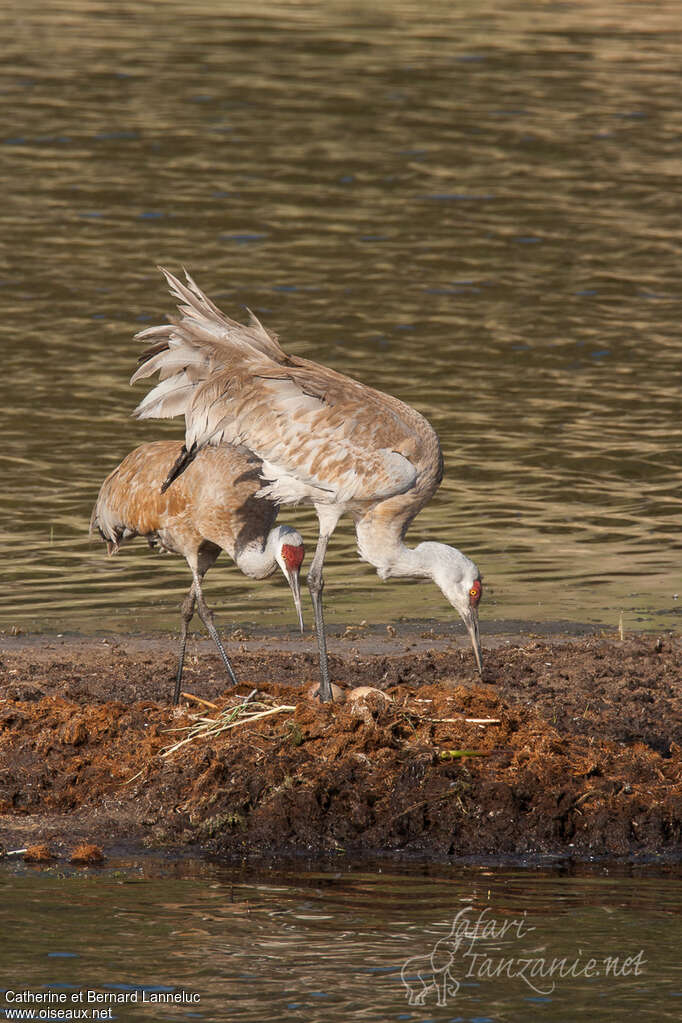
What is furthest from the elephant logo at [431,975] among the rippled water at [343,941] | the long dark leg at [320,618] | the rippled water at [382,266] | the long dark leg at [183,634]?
the rippled water at [382,266]

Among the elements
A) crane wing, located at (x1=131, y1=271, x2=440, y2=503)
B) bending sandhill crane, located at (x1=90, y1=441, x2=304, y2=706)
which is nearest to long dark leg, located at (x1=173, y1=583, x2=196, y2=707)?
bending sandhill crane, located at (x1=90, y1=441, x2=304, y2=706)

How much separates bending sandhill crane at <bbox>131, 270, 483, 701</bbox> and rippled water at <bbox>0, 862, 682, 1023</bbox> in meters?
2.33

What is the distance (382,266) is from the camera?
20.7m

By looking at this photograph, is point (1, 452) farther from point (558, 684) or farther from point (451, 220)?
point (451, 220)

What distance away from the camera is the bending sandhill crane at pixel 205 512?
32.8 ft

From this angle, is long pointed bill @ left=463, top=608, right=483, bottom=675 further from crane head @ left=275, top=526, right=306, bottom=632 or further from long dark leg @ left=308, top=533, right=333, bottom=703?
crane head @ left=275, top=526, right=306, bottom=632

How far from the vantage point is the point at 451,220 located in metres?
22.8

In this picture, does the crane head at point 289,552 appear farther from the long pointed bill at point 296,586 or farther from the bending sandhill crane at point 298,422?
the bending sandhill crane at point 298,422

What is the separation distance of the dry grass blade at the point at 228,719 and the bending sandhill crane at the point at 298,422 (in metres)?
0.99

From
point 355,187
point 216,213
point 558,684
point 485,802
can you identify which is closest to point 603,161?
point 355,187

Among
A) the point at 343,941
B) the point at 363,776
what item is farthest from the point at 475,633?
the point at 343,941

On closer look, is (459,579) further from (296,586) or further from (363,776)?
(363,776)

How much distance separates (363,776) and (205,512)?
2.54 metres

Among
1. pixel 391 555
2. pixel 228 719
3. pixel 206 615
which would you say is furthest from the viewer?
pixel 206 615
